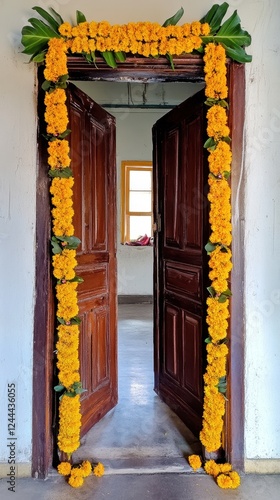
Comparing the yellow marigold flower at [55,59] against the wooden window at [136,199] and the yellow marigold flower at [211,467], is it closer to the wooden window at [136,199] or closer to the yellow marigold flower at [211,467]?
the yellow marigold flower at [211,467]

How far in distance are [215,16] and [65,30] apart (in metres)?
0.83

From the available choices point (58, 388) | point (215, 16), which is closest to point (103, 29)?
point (215, 16)

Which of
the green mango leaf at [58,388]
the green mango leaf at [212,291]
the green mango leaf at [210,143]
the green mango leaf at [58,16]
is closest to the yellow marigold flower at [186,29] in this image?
the green mango leaf at [210,143]

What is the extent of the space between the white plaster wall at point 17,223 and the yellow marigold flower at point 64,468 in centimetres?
20

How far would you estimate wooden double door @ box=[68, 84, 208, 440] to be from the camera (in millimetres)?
2410

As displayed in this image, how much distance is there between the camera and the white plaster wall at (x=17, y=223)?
212 centimetres

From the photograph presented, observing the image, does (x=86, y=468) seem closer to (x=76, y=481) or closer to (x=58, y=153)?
(x=76, y=481)

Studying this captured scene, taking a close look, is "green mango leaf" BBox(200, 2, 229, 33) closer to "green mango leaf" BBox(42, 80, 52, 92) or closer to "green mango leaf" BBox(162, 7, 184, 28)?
"green mango leaf" BBox(162, 7, 184, 28)

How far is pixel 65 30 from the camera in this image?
2.02 m

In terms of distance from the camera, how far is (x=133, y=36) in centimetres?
201

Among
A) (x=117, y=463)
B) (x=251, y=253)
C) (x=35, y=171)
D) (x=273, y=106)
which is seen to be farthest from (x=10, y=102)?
(x=117, y=463)

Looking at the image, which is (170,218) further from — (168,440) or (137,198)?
(137,198)

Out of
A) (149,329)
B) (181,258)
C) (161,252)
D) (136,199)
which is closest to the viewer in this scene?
(181,258)

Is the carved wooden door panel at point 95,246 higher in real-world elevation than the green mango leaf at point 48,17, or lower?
lower
